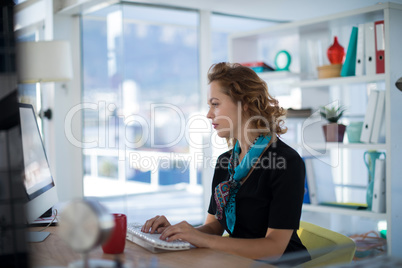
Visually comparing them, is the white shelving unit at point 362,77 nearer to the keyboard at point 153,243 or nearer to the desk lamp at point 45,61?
the desk lamp at point 45,61

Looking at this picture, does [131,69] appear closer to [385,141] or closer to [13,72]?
[385,141]

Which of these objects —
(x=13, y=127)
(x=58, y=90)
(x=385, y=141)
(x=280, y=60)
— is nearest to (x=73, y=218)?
(x=13, y=127)

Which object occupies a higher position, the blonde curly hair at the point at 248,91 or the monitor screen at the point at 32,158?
the blonde curly hair at the point at 248,91

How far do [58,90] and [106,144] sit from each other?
29.0 inches

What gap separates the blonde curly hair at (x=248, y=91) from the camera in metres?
1.76

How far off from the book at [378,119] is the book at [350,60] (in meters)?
0.33

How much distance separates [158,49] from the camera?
10.1 meters

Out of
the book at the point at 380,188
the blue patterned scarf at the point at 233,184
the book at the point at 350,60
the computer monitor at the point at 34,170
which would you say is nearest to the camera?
the computer monitor at the point at 34,170

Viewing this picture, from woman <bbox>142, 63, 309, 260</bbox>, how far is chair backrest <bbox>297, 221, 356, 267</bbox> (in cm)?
10

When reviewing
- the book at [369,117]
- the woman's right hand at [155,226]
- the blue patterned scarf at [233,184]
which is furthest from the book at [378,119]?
the woman's right hand at [155,226]

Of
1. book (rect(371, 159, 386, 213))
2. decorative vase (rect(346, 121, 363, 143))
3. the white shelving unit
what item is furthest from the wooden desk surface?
decorative vase (rect(346, 121, 363, 143))

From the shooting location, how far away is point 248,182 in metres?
1.62

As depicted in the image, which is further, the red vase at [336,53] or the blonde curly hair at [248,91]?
the red vase at [336,53]

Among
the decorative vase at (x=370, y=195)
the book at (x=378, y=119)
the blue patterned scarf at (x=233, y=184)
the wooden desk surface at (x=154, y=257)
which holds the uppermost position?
the book at (x=378, y=119)
